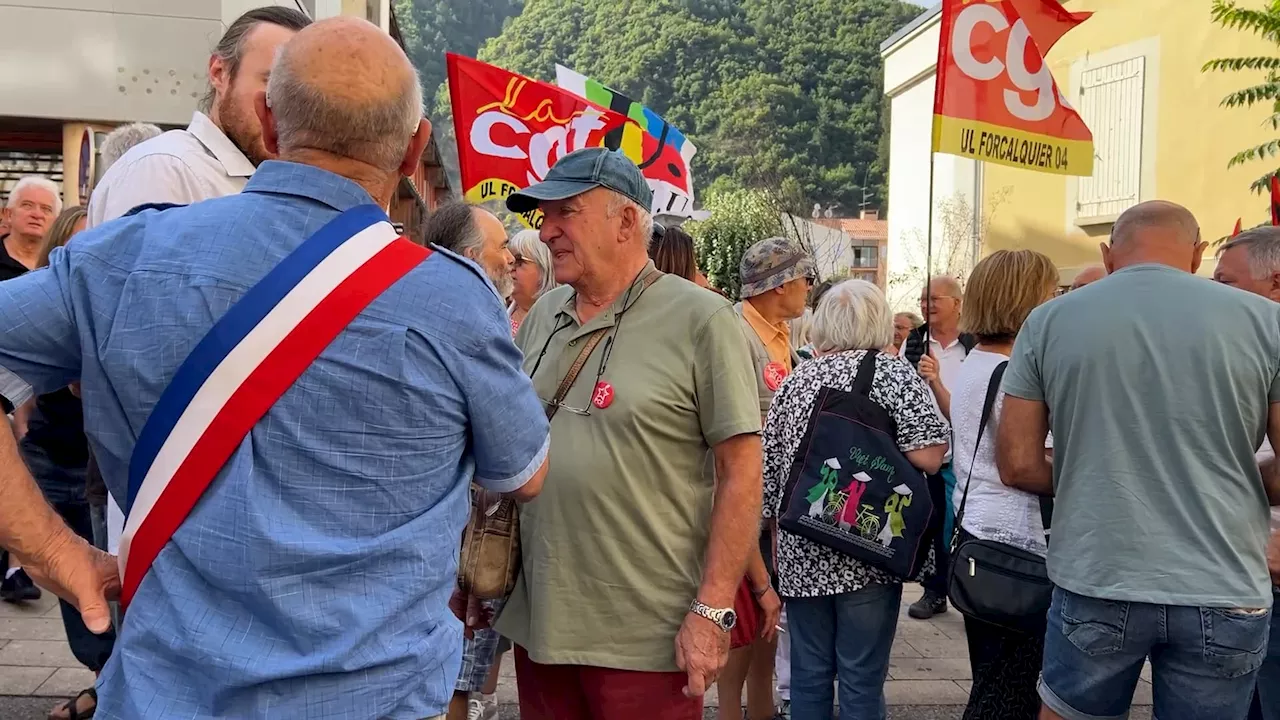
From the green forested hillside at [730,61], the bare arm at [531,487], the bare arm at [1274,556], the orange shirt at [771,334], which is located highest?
the green forested hillside at [730,61]

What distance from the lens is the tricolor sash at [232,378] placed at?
1.47 metres

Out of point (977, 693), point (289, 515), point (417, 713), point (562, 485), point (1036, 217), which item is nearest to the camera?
point (289, 515)

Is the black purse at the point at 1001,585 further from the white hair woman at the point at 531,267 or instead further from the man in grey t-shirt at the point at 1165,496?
the white hair woman at the point at 531,267

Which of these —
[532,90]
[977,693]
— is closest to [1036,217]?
[532,90]

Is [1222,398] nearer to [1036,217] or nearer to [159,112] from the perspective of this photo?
[159,112]

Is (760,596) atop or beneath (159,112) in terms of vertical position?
beneath

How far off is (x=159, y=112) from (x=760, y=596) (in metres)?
8.61

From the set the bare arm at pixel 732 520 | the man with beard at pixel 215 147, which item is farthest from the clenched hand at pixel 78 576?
the bare arm at pixel 732 520

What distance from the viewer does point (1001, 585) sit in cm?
327

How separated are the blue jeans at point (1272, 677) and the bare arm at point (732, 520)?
1.91 m

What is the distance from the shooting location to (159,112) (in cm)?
966

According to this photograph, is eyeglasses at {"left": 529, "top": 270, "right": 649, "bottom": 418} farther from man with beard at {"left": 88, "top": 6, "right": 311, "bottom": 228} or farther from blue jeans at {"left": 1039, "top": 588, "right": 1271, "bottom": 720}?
blue jeans at {"left": 1039, "top": 588, "right": 1271, "bottom": 720}

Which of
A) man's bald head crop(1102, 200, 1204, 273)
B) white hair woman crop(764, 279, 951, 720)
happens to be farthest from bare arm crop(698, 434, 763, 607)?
man's bald head crop(1102, 200, 1204, 273)

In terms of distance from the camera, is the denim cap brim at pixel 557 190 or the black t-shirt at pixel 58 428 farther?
the black t-shirt at pixel 58 428
